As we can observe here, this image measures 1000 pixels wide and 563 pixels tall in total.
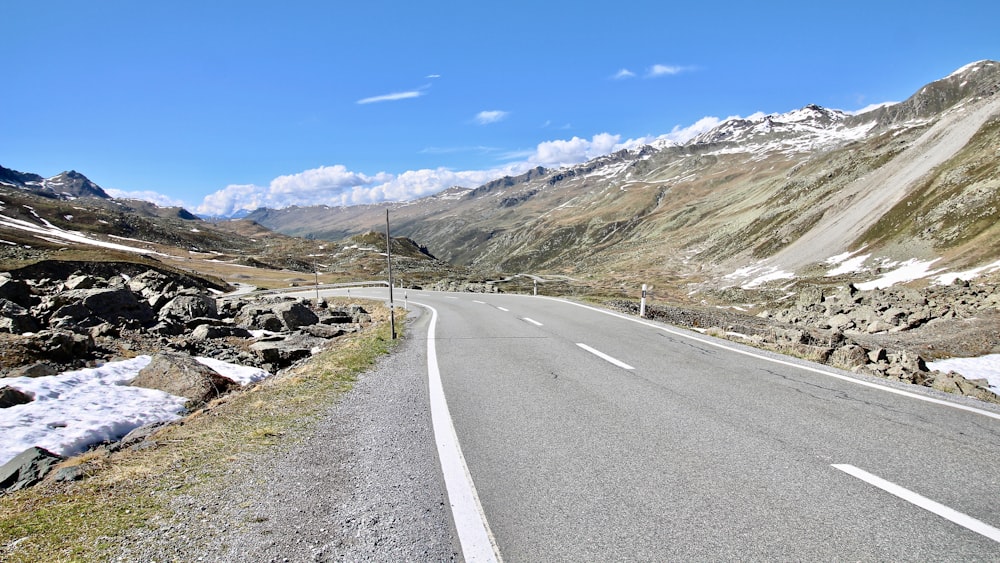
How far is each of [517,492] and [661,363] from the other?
6.25 metres

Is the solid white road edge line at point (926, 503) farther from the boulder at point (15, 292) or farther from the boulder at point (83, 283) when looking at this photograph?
the boulder at point (83, 283)

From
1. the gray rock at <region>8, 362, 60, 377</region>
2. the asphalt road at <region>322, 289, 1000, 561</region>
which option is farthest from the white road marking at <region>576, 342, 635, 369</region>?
the gray rock at <region>8, 362, 60, 377</region>

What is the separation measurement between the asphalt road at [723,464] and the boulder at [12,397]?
7.67 metres

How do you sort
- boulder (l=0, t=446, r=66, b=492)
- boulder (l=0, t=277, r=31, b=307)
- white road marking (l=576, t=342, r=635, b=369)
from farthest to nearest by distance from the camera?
boulder (l=0, t=277, r=31, b=307), white road marking (l=576, t=342, r=635, b=369), boulder (l=0, t=446, r=66, b=492)

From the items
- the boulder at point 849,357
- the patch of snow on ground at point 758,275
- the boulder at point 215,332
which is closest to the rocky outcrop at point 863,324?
the boulder at point 849,357

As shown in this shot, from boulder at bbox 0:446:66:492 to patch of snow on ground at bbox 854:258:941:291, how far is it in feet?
152

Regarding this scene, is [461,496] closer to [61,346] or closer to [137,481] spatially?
[137,481]

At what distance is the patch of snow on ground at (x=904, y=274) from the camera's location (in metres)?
37.7

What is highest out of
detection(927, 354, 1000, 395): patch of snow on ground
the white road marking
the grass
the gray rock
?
the white road marking

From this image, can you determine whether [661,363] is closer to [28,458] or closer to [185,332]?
[28,458]

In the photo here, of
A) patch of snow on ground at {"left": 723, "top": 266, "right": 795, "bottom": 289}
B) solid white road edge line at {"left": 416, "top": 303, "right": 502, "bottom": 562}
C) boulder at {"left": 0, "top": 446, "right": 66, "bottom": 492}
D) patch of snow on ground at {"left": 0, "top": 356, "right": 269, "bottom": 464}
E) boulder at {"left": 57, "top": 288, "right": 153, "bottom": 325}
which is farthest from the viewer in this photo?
patch of snow on ground at {"left": 723, "top": 266, "right": 795, "bottom": 289}

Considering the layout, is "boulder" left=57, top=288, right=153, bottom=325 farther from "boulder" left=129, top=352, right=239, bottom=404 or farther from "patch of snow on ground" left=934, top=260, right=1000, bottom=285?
"patch of snow on ground" left=934, top=260, right=1000, bottom=285

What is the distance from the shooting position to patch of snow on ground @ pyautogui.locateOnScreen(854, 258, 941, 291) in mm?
37656

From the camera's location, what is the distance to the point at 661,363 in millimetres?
9539
